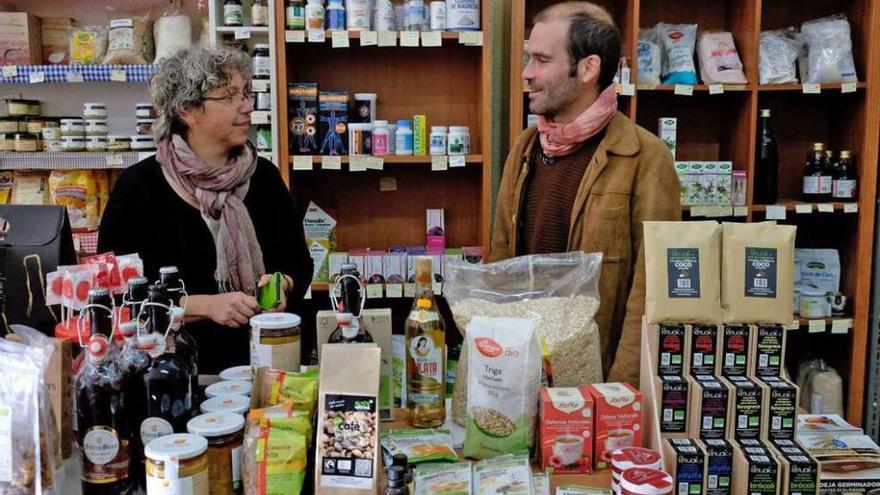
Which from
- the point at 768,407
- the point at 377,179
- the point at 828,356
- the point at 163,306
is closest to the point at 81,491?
the point at 163,306

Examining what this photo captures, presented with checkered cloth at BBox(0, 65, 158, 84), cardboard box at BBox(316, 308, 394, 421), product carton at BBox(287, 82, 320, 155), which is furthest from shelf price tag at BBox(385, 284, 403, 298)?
cardboard box at BBox(316, 308, 394, 421)

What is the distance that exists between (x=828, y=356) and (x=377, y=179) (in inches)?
96.9

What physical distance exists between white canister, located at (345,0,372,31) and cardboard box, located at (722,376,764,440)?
7.58 ft

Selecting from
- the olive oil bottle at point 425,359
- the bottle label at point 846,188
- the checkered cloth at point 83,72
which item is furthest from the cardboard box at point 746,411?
the checkered cloth at point 83,72

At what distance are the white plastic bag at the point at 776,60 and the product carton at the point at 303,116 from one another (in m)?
2.04

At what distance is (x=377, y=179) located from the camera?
3570 mm

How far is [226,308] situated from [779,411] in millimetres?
1468

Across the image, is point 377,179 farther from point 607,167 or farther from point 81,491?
point 81,491

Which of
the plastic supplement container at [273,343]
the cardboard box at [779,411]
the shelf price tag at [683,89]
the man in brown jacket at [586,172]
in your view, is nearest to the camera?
the cardboard box at [779,411]

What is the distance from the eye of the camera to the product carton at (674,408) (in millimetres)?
1331

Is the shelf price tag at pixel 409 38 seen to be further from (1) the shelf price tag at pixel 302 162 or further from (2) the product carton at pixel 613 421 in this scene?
(2) the product carton at pixel 613 421

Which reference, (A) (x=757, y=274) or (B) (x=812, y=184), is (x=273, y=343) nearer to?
(A) (x=757, y=274)

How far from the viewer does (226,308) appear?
6.90 feet

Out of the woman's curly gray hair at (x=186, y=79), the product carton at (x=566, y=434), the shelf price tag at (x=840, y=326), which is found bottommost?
the shelf price tag at (x=840, y=326)
